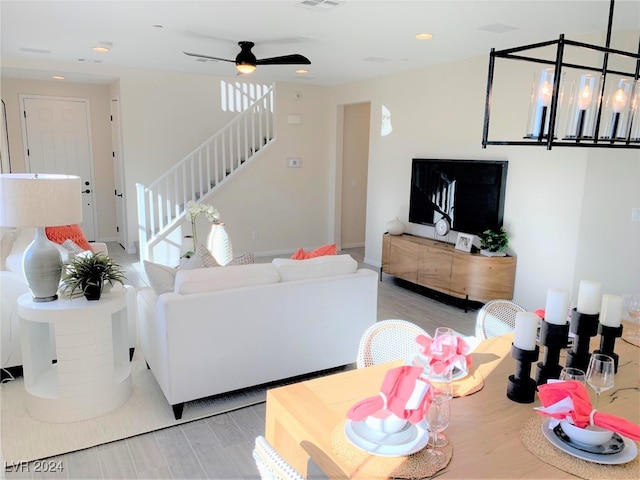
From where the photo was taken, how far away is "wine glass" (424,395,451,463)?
132 cm

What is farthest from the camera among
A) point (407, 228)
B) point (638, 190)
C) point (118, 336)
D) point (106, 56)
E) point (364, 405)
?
point (407, 228)

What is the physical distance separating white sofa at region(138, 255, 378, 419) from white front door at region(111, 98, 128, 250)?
4.39 m

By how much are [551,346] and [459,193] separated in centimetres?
387

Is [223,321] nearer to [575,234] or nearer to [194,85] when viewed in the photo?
[575,234]

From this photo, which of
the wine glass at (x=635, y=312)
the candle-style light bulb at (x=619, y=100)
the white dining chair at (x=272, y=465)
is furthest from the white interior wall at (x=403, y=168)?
the white dining chair at (x=272, y=465)

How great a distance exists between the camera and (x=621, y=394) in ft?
5.58

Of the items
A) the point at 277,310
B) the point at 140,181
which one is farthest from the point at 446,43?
the point at 140,181

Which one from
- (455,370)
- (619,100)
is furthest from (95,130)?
(619,100)

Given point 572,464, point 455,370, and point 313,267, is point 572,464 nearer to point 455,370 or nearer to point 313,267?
point 455,370

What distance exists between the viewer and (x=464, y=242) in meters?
5.10

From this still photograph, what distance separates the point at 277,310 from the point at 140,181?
4695 mm

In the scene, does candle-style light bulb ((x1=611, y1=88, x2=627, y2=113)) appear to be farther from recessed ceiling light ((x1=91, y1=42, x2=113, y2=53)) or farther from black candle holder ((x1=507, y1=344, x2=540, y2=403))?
recessed ceiling light ((x1=91, y1=42, x2=113, y2=53))

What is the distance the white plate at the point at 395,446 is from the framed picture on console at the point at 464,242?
3.85 m

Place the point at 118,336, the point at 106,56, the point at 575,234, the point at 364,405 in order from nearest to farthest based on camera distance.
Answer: the point at 364,405, the point at 118,336, the point at 575,234, the point at 106,56
